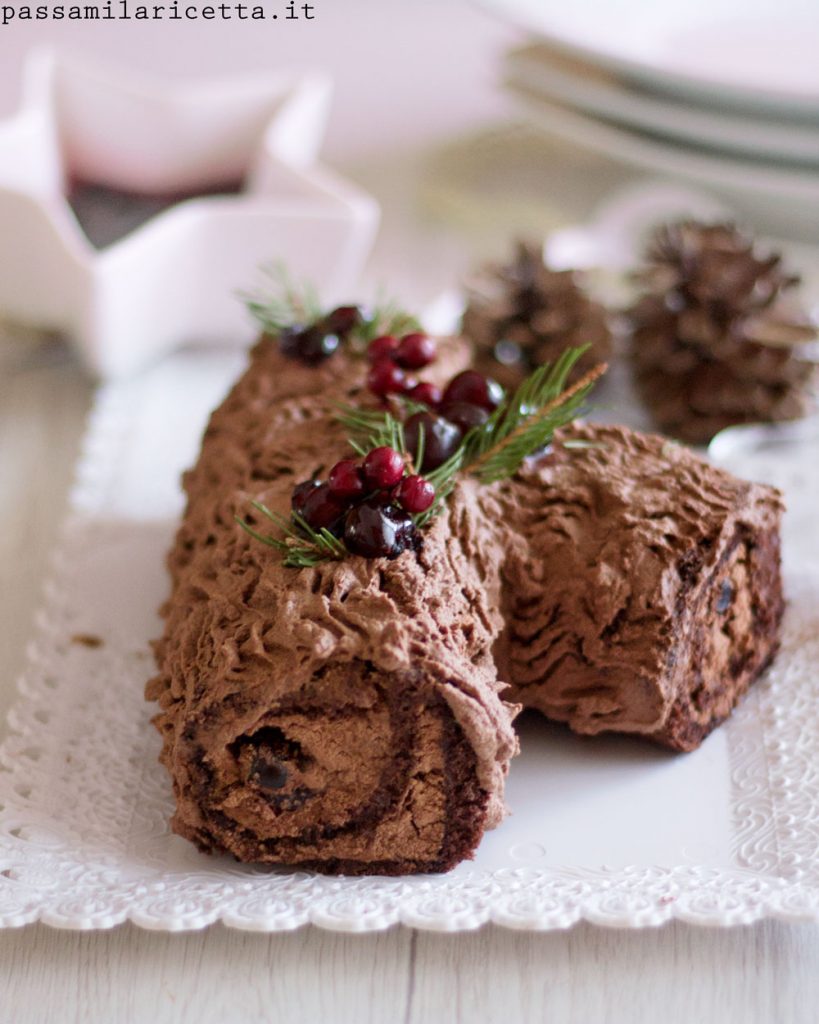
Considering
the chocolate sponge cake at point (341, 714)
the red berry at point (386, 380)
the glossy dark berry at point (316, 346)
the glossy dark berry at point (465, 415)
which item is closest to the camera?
the chocolate sponge cake at point (341, 714)

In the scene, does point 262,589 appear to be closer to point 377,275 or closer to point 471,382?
point 471,382

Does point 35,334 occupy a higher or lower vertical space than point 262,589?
lower

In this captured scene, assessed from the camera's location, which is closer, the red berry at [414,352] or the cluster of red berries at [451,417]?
the cluster of red berries at [451,417]

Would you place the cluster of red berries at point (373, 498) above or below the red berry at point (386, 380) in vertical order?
above

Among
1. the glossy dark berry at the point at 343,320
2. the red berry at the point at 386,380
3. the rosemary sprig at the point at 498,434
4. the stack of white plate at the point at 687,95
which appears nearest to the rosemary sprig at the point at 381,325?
the glossy dark berry at the point at 343,320

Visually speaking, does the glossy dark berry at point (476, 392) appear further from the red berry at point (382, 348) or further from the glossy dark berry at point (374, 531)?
the glossy dark berry at point (374, 531)

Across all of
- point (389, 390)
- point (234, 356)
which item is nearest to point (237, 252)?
point (234, 356)

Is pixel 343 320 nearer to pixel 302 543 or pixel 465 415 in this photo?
pixel 465 415
